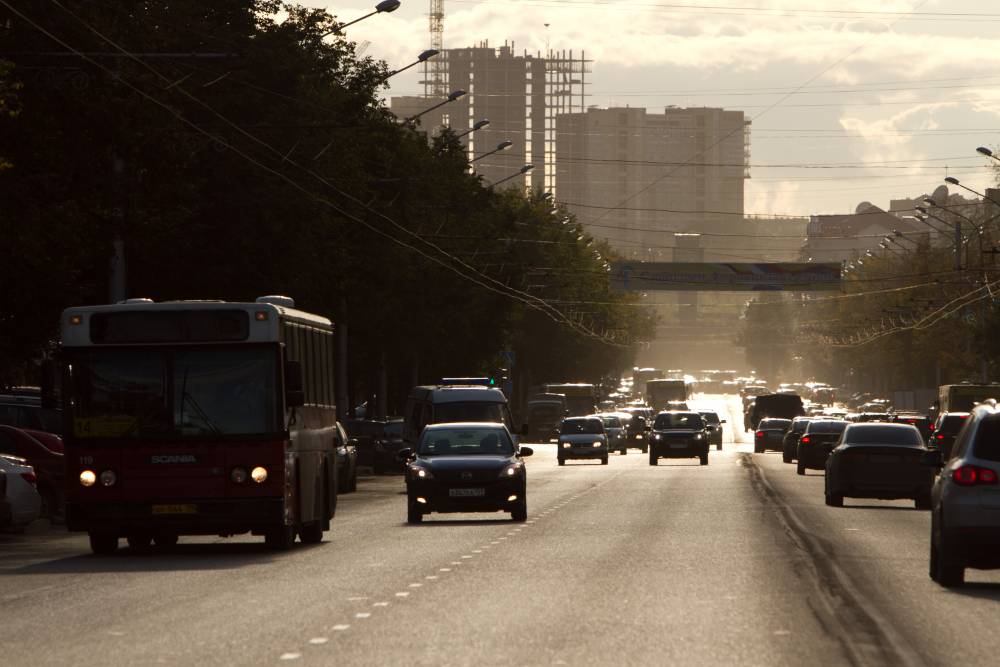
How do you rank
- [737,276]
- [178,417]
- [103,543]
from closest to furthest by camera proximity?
[178,417], [103,543], [737,276]

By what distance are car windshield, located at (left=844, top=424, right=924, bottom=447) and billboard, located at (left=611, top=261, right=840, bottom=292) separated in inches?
3172

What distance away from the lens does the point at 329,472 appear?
27.0m

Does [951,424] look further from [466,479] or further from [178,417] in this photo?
[178,417]

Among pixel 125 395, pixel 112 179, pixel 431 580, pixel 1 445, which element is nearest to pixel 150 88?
pixel 112 179

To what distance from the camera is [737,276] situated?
121 meters

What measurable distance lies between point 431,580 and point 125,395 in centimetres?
581

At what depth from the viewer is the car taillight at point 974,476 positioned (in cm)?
1777

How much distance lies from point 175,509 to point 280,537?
151 cm

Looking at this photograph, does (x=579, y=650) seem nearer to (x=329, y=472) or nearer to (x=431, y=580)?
(x=431, y=580)

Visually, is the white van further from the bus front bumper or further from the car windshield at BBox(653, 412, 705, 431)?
the bus front bumper

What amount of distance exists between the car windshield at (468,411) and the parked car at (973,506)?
29.7m

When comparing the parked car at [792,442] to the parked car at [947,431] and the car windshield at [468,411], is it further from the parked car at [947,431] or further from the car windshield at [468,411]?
the car windshield at [468,411]

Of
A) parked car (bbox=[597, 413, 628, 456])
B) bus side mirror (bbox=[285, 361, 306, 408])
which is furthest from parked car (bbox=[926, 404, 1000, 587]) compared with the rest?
parked car (bbox=[597, 413, 628, 456])

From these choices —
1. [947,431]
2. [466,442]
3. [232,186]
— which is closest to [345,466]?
[232,186]
